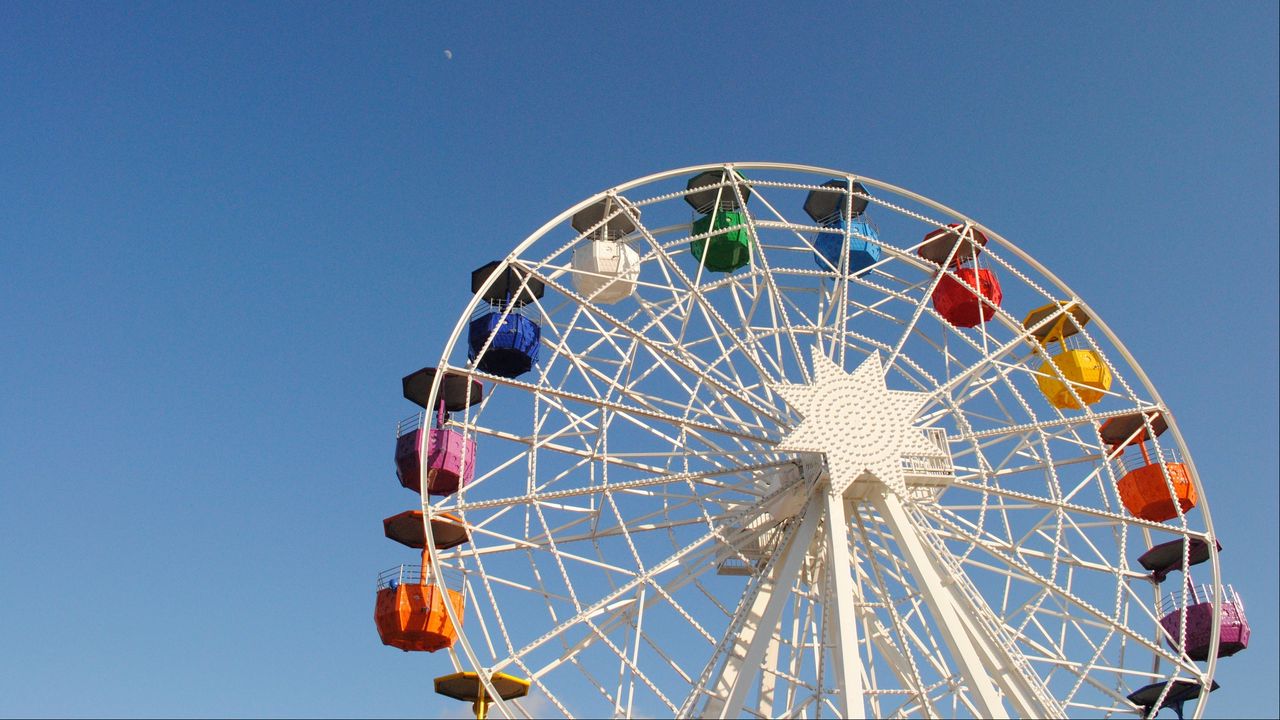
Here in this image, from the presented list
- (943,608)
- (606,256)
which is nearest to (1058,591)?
(943,608)

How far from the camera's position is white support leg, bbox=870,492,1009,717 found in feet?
40.3

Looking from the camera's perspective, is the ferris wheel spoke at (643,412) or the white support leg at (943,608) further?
the ferris wheel spoke at (643,412)

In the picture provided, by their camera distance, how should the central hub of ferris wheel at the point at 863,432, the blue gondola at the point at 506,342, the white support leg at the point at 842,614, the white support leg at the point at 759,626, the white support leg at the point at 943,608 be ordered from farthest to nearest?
the blue gondola at the point at 506,342
the central hub of ferris wheel at the point at 863,432
the white support leg at the point at 759,626
the white support leg at the point at 943,608
the white support leg at the point at 842,614

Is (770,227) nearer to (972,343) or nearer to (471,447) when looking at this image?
(972,343)

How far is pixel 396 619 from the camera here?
15.2 meters

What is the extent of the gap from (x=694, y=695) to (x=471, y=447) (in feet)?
17.2

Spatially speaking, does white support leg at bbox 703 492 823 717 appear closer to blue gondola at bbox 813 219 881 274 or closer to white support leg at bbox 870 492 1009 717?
white support leg at bbox 870 492 1009 717

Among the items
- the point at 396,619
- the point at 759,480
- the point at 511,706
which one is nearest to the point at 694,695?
the point at 511,706

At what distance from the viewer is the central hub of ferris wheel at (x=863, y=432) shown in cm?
1367

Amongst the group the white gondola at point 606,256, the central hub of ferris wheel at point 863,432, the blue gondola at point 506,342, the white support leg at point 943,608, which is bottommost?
the white support leg at point 943,608

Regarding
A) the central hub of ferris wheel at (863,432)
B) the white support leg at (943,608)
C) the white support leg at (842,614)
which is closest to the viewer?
the white support leg at (842,614)

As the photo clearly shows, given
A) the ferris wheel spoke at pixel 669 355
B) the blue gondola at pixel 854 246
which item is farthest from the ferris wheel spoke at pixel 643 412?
the blue gondola at pixel 854 246

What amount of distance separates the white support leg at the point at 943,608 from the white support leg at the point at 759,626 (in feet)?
3.29

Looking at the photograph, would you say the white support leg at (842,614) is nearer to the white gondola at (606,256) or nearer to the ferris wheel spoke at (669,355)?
the ferris wheel spoke at (669,355)
